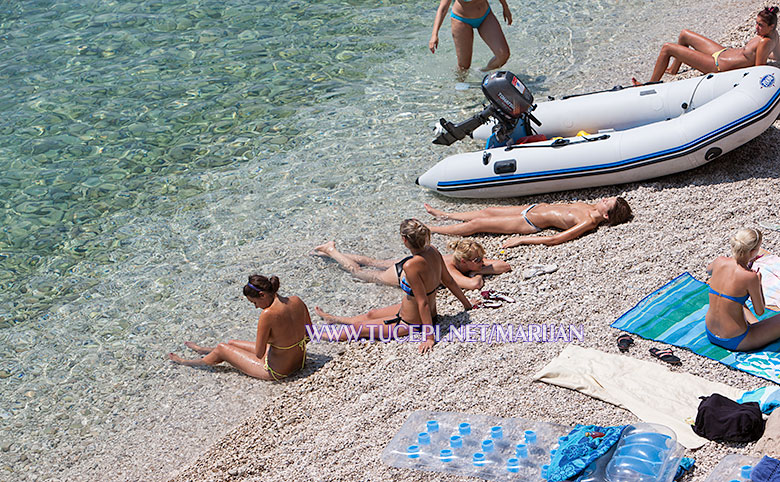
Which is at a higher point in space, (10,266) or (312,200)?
(312,200)

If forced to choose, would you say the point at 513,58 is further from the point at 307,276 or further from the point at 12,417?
the point at 12,417

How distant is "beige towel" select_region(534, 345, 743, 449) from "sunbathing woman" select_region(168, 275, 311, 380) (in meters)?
1.80

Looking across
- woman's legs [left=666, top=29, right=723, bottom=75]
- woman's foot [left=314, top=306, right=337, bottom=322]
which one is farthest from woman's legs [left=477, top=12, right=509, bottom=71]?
woman's foot [left=314, top=306, right=337, bottom=322]

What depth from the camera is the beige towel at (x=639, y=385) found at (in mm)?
3852

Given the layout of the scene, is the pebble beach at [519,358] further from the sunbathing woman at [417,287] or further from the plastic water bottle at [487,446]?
the plastic water bottle at [487,446]

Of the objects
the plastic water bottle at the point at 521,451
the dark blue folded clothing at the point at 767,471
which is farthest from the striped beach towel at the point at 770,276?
the plastic water bottle at the point at 521,451

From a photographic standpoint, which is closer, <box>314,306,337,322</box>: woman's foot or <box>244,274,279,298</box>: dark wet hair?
<box>244,274,279,298</box>: dark wet hair

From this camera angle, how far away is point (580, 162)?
21.9ft

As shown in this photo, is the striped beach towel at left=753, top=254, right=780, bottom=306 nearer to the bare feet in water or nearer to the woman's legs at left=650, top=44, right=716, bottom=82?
the woman's legs at left=650, top=44, right=716, bottom=82

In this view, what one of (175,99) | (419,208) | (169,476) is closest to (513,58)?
(419,208)

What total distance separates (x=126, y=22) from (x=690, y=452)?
1105 centimetres

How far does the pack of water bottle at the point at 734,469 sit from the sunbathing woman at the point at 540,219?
2.85 meters

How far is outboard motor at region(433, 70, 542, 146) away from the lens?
6898 mm

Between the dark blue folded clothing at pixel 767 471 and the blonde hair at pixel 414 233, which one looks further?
the blonde hair at pixel 414 233
